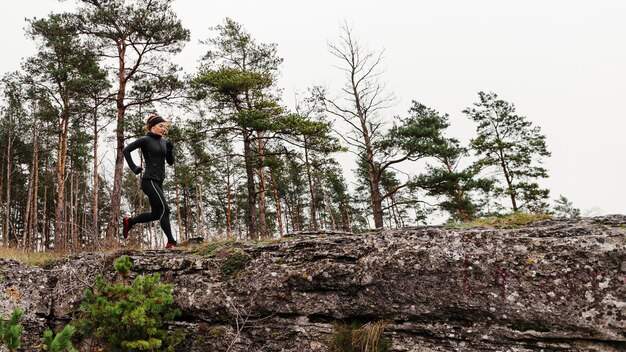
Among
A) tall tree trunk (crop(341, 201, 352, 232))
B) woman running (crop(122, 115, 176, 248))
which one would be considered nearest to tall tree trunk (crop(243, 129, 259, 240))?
woman running (crop(122, 115, 176, 248))

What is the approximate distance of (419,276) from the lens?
3963mm

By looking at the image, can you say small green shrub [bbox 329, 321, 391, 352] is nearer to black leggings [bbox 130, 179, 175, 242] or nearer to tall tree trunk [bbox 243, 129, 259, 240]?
black leggings [bbox 130, 179, 175, 242]

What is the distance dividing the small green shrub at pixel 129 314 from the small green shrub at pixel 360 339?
6.83 feet

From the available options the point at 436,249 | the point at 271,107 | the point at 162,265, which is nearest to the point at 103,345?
the point at 162,265

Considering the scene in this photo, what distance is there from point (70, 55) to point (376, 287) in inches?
615

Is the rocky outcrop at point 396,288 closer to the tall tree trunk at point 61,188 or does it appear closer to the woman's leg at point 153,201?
the woman's leg at point 153,201

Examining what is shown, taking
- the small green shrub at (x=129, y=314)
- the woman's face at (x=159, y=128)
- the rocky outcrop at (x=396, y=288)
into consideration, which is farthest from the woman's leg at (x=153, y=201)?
the small green shrub at (x=129, y=314)

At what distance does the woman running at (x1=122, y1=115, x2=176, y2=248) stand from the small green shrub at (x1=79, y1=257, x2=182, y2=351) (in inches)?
56.7

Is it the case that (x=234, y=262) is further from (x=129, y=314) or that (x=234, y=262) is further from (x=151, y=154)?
(x=151, y=154)

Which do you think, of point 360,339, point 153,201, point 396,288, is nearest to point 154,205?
point 153,201

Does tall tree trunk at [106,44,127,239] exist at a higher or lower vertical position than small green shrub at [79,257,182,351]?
higher

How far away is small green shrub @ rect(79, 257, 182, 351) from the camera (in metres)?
3.74

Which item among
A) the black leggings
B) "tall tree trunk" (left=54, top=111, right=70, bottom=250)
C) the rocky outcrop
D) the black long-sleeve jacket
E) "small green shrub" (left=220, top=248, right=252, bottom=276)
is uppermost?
"tall tree trunk" (left=54, top=111, right=70, bottom=250)

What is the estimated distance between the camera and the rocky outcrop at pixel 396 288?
340cm
